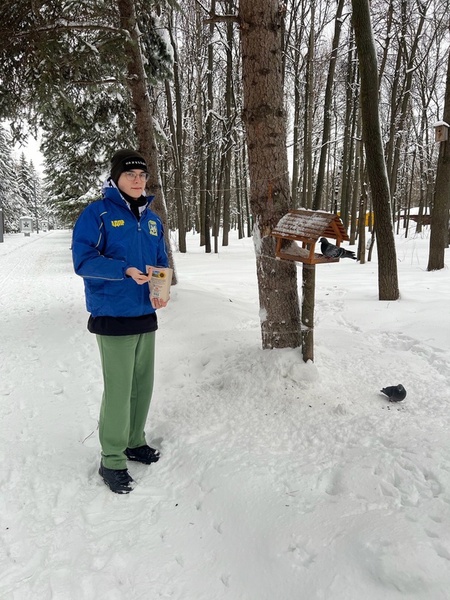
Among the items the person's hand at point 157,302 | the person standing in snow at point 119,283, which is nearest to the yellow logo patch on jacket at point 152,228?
the person standing in snow at point 119,283

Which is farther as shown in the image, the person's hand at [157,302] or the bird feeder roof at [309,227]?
the bird feeder roof at [309,227]

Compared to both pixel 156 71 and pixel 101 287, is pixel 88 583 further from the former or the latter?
pixel 156 71

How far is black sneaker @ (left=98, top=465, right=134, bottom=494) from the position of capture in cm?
258

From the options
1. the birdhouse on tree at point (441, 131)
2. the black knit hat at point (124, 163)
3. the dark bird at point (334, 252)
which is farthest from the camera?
the birdhouse on tree at point (441, 131)

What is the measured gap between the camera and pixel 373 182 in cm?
614

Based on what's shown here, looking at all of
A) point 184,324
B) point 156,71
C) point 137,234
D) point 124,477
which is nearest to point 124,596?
point 124,477

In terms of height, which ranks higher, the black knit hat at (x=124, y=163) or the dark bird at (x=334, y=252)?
the black knit hat at (x=124, y=163)

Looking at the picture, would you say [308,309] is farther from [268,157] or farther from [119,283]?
[119,283]

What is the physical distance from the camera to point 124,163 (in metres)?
2.50

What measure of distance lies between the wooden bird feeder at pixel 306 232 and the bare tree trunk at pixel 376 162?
11.2 ft

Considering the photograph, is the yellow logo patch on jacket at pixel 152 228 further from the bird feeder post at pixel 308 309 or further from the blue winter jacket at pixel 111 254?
the bird feeder post at pixel 308 309

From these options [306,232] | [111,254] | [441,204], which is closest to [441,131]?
[441,204]

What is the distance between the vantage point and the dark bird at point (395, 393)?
3088 mm

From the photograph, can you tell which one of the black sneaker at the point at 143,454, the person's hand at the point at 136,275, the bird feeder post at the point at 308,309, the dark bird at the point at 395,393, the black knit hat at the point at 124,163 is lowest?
the black sneaker at the point at 143,454
